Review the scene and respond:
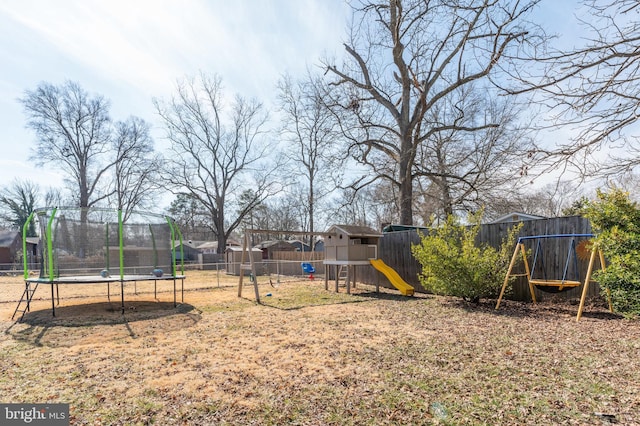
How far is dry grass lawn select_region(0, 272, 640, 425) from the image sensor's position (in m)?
2.99

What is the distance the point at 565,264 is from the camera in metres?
7.65

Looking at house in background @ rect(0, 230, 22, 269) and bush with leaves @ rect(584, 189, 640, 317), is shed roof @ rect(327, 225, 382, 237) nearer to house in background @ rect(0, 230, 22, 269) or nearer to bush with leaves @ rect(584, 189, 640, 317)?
bush with leaves @ rect(584, 189, 640, 317)

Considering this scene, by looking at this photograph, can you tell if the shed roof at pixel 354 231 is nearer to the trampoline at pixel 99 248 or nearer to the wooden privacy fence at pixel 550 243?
the wooden privacy fence at pixel 550 243

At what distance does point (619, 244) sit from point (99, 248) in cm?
1160

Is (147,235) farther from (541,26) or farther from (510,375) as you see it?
(541,26)

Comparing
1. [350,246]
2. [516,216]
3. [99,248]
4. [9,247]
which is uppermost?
[516,216]

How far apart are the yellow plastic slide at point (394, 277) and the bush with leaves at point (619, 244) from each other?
4.84m

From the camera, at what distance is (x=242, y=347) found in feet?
16.9

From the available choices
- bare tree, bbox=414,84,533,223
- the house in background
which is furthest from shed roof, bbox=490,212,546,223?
the house in background

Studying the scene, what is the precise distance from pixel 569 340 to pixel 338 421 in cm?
402

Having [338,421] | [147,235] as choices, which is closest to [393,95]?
[147,235]

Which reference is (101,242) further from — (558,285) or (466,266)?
(558,285)

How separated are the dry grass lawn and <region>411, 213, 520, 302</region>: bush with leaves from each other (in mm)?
649

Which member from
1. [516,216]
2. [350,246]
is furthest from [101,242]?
[516,216]
